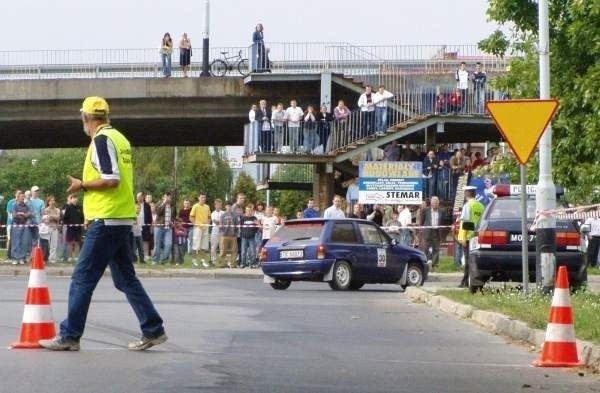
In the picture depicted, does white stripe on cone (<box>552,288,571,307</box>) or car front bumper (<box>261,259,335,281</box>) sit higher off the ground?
white stripe on cone (<box>552,288,571,307</box>)

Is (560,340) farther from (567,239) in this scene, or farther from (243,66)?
(243,66)

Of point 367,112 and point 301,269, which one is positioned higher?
point 367,112

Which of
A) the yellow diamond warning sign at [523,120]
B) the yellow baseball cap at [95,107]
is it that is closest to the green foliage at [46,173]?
the yellow diamond warning sign at [523,120]

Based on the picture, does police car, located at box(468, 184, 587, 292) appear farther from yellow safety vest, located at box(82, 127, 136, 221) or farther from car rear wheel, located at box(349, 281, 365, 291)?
yellow safety vest, located at box(82, 127, 136, 221)

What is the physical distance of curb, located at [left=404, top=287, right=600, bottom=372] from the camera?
38.4 feet

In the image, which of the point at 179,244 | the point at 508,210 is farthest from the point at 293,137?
the point at 508,210

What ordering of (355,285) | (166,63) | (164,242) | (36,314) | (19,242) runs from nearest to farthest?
1. (36,314)
2. (355,285)
3. (19,242)
4. (164,242)
5. (166,63)

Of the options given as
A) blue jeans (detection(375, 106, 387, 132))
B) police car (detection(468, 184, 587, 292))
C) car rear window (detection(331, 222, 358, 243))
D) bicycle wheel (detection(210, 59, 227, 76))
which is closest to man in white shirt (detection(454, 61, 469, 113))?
blue jeans (detection(375, 106, 387, 132))

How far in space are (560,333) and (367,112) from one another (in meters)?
30.2

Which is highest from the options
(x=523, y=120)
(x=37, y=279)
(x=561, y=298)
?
(x=523, y=120)

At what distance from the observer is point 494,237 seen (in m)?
→ 22.0

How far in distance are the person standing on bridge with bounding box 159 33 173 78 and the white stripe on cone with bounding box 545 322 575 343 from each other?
3403 cm

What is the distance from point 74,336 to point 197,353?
0.97 meters

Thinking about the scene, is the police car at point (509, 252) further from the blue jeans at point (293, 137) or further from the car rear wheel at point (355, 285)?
the blue jeans at point (293, 137)
